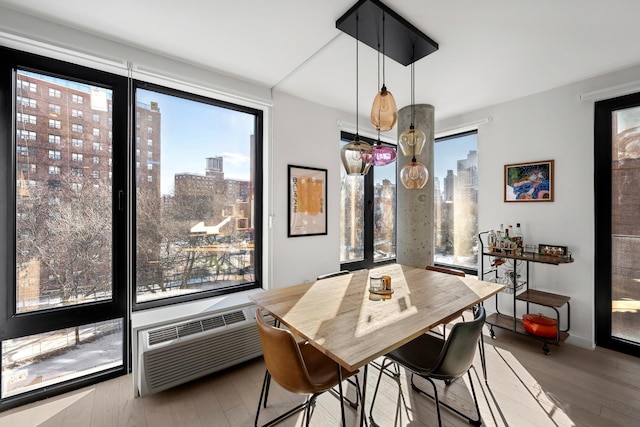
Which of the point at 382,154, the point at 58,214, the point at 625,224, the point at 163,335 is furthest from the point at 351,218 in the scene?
the point at 58,214

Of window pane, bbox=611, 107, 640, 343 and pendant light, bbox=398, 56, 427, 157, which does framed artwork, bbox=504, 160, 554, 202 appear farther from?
pendant light, bbox=398, 56, 427, 157

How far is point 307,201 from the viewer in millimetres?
3193

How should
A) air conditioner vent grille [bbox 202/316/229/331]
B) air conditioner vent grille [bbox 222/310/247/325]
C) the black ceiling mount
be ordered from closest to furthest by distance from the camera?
1. the black ceiling mount
2. air conditioner vent grille [bbox 202/316/229/331]
3. air conditioner vent grille [bbox 222/310/247/325]

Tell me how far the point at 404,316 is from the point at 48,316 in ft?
8.38

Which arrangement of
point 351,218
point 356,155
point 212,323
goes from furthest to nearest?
point 351,218, point 212,323, point 356,155

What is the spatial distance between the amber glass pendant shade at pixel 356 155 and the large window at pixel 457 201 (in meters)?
2.46

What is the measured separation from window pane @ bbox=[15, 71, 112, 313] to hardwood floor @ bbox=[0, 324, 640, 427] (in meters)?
0.76

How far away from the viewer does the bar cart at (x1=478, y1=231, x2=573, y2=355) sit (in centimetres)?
258

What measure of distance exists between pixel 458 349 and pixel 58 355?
2889 mm

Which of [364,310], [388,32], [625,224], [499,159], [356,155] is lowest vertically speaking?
[364,310]

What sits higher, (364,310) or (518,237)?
(518,237)

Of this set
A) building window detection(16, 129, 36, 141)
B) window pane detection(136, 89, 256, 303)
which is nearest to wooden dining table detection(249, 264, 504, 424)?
window pane detection(136, 89, 256, 303)

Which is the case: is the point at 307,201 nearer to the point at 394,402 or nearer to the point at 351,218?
the point at 351,218

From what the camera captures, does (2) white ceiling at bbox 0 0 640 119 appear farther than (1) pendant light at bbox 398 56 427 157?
No
